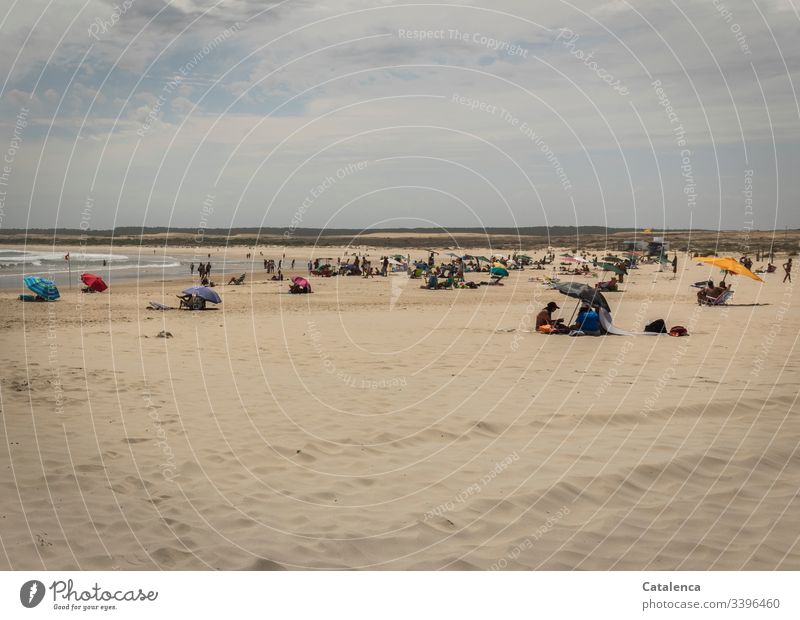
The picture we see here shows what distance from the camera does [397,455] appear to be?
8898 millimetres

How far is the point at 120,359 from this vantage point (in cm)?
1464

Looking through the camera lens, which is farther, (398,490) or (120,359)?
(120,359)

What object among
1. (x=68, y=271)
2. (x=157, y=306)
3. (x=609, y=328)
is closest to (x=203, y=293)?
(x=157, y=306)

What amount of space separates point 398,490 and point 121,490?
2942mm

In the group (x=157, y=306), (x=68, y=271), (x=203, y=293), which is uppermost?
(x=203, y=293)

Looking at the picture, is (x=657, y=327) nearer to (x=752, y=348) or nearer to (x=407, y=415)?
(x=752, y=348)

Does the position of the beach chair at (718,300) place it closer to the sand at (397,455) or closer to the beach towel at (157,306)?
the sand at (397,455)

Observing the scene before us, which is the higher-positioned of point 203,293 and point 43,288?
point 203,293

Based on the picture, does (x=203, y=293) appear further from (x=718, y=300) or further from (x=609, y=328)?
(x=718, y=300)

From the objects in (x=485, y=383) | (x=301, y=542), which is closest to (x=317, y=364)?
(x=485, y=383)

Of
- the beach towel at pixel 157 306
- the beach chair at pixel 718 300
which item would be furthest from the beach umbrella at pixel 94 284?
the beach chair at pixel 718 300

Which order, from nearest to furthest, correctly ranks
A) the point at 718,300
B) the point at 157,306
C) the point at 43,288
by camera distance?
the point at 157,306 → the point at 718,300 → the point at 43,288

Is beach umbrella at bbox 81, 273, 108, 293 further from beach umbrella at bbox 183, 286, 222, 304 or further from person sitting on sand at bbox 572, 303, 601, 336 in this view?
person sitting on sand at bbox 572, 303, 601, 336
